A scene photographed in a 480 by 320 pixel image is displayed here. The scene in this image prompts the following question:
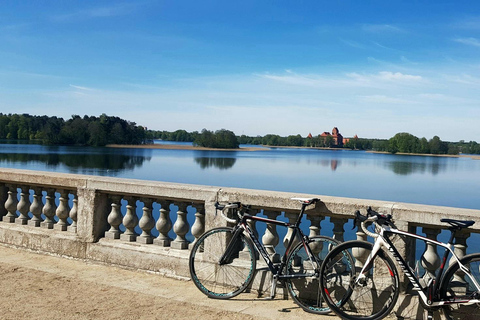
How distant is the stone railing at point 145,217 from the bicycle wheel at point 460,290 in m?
0.21

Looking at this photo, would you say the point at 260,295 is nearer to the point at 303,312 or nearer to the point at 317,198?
the point at 303,312

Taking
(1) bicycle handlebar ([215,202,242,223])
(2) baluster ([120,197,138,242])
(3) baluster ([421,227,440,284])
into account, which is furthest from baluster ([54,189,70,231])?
(3) baluster ([421,227,440,284])

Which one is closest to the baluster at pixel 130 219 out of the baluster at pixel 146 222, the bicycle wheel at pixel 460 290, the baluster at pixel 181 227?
the baluster at pixel 146 222

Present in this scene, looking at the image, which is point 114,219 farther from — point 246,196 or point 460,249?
point 460,249

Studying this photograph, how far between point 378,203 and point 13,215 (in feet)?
17.2

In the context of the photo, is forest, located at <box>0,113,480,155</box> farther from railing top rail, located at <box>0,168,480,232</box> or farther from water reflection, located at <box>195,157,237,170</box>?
railing top rail, located at <box>0,168,480,232</box>

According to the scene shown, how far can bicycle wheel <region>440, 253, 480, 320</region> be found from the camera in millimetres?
3959

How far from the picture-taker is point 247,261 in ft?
17.0

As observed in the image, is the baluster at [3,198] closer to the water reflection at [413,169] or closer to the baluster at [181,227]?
the baluster at [181,227]

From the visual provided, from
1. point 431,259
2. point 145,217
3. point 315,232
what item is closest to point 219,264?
point 315,232

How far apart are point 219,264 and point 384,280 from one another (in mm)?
1713

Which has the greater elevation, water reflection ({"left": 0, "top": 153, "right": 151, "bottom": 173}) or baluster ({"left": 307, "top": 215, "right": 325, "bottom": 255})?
baluster ({"left": 307, "top": 215, "right": 325, "bottom": 255})

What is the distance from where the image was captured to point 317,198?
4.70 meters

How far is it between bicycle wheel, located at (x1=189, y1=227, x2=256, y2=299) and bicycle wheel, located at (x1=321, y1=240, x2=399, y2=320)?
88cm
